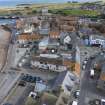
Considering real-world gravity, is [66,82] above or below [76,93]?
above

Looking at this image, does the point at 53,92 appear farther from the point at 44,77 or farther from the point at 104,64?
the point at 104,64

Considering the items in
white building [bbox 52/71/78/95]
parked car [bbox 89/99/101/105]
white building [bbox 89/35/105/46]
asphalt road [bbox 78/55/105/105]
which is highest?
white building [bbox 89/35/105/46]

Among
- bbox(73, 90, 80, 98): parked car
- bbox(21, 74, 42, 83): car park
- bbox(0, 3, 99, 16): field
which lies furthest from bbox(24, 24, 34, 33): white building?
bbox(73, 90, 80, 98): parked car

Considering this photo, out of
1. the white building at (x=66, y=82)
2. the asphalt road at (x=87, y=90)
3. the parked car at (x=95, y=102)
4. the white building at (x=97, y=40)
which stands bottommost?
the parked car at (x=95, y=102)

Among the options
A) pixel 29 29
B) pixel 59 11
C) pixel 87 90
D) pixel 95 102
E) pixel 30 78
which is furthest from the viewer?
pixel 59 11

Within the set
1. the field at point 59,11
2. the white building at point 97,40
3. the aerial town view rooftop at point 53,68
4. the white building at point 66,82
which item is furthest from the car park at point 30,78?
the field at point 59,11

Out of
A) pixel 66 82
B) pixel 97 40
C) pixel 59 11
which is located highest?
pixel 59 11

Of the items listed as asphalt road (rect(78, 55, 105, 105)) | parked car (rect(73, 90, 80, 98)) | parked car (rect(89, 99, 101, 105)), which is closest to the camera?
parked car (rect(89, 99, 101, 105))

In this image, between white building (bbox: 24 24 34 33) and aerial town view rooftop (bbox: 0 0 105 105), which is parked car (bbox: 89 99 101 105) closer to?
aerial town view rooftop (bbox: 0 0 105 105)

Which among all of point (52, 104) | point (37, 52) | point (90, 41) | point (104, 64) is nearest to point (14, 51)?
point (37, 52)

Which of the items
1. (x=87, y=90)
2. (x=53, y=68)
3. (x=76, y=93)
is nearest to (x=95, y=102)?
(x=76, y=93)

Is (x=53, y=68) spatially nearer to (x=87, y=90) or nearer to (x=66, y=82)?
(x=66, y=82)

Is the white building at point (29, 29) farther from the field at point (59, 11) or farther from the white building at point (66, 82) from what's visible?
the field at point (59, 11)
